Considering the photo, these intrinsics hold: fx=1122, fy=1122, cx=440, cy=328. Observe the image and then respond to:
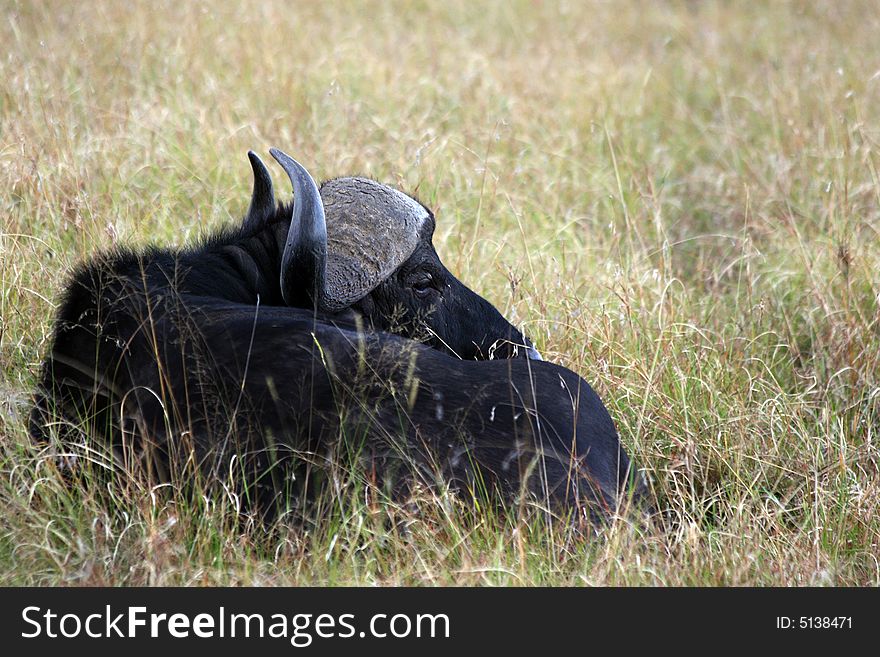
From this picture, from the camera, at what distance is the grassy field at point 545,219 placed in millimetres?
3680

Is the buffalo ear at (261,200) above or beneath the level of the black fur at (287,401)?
above

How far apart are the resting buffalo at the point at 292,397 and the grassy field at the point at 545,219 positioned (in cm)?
17

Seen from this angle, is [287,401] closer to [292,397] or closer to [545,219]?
[292,397]

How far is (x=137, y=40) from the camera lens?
887cm

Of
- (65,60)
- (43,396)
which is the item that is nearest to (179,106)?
(65,60)

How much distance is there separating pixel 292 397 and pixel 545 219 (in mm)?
4158

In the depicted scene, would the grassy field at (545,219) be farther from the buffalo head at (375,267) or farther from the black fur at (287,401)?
the buffalo head at (375,267)

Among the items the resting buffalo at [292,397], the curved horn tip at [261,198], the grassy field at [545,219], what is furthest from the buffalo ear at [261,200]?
the grassy field at [545,219]

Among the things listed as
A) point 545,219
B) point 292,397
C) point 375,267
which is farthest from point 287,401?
point 545,219

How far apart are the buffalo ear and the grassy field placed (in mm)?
1155

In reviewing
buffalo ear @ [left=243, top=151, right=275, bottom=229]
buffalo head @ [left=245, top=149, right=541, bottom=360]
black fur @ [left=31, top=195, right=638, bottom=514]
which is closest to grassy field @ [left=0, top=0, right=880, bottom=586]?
black fur @ [left=31, top=195, right=638, bottom=514]

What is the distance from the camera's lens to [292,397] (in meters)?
3.78

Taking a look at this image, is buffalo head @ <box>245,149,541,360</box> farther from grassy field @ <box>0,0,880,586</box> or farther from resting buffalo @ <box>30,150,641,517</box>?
grassy field @ <box>0,0,880,586</box>
